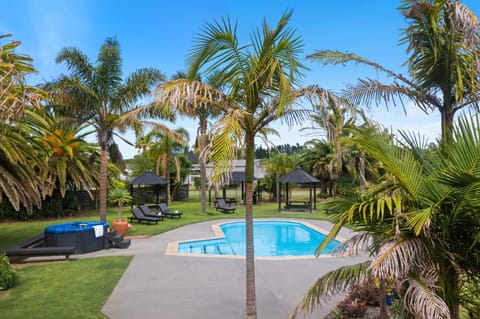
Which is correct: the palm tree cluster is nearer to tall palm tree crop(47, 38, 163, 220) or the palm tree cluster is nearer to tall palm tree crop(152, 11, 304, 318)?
tall palm tree crop(152, 11, 304, 318)

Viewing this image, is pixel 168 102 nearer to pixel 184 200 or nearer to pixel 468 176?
pixel 468 176

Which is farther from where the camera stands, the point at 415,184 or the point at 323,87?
the point at 323,87

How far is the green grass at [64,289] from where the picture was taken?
18.9 feet

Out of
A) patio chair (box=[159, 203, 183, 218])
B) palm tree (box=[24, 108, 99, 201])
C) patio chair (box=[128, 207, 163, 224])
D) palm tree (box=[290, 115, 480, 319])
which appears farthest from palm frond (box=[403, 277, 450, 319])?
palm tree (box=[24, 108, 99, 201])

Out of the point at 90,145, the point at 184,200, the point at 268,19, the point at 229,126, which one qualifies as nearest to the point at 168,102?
the point at 229,126

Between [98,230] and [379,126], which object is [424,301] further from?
[98,230]

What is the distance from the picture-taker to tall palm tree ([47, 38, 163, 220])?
489 inches

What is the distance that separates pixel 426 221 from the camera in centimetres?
271

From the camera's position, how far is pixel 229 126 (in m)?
4.14

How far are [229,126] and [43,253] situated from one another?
8.14m

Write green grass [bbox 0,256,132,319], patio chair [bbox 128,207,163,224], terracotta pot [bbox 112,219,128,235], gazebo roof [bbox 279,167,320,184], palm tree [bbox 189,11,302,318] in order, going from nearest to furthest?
palm tree [bbox 189,11,302,318]
green grass [bbox 0,256,132,319]
terracotta pot [bbox 112,219,128,235]
patio chair [bbox 128,207,163,224]
gazebo roof [bbox 279,167,320,184]

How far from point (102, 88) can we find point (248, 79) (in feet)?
32.4

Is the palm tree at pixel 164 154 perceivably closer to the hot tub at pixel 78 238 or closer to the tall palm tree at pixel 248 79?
the hot tub at pixel 78 238

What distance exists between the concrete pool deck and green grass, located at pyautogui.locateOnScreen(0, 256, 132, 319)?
277mm
